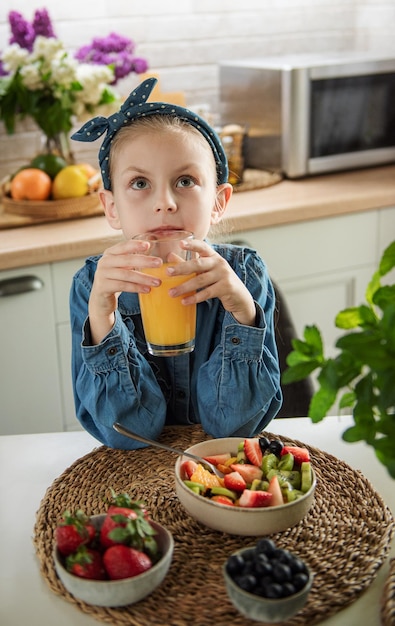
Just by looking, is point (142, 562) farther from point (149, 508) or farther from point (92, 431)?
point (92, 431)

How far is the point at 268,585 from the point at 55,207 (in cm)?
180

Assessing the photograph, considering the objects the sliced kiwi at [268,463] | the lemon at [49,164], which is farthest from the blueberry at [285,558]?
the lemon at [49,164]

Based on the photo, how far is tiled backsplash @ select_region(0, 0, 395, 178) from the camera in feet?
9.79

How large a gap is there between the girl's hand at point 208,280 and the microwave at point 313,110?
66.4 inches

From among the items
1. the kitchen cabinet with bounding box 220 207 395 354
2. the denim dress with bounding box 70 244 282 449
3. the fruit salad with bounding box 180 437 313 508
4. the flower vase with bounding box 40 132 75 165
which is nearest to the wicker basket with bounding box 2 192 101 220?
the flower vase with bounding box 40 132 75 165

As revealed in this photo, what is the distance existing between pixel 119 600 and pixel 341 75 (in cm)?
233

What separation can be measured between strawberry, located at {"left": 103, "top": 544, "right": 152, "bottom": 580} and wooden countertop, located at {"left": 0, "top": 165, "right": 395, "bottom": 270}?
1.27m

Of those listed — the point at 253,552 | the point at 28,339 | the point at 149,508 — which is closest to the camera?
the point at 253,552

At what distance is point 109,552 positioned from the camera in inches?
37.4

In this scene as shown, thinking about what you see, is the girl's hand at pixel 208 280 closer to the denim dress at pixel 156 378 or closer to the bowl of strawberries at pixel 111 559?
the denim dress at pixel 156 378

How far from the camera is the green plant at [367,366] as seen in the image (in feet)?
2.67

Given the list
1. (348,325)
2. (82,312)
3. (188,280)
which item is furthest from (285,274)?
(348,325)

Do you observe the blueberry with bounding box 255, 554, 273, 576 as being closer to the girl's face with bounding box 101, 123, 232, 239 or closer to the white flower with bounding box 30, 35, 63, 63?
the girl's face with bounding box 101, 123, 232, 239

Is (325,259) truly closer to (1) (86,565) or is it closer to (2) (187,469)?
(2) (187,469)
